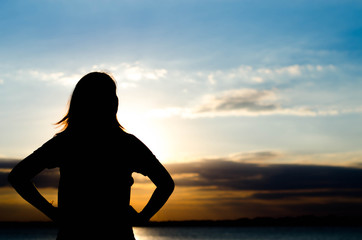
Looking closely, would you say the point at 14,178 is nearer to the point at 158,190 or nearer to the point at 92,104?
the point at 92,104

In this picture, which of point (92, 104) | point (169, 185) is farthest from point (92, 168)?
point (169, 185)

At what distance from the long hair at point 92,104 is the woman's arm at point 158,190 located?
1.09ft

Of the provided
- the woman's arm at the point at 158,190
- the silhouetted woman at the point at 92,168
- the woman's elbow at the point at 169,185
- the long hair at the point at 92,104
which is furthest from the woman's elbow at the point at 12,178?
the woman's elbow at the point at 169,185

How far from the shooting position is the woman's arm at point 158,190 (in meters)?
2.62

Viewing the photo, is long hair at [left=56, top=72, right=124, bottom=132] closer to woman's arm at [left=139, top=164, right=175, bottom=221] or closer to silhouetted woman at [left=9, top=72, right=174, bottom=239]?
silhouetted woman at [left=9, top=72, right=174, bottom=239]

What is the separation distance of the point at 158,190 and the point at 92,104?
0.65 m

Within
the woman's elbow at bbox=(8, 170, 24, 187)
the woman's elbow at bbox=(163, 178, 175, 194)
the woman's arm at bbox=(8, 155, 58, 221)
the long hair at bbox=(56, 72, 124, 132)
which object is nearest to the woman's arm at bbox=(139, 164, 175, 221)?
the woman's elbow at bbox=(163, 178, 175, 194)

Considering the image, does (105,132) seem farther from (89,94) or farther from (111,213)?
(111,213)

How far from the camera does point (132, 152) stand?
254cm

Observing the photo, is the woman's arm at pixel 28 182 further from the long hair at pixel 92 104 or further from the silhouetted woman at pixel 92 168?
the long hair at pixel 92 104

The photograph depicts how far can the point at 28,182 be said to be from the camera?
2.56m

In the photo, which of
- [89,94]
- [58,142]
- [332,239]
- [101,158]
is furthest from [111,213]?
[332,239]

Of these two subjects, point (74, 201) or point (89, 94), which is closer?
point (74, 201)

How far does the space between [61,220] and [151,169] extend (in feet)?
1.87
